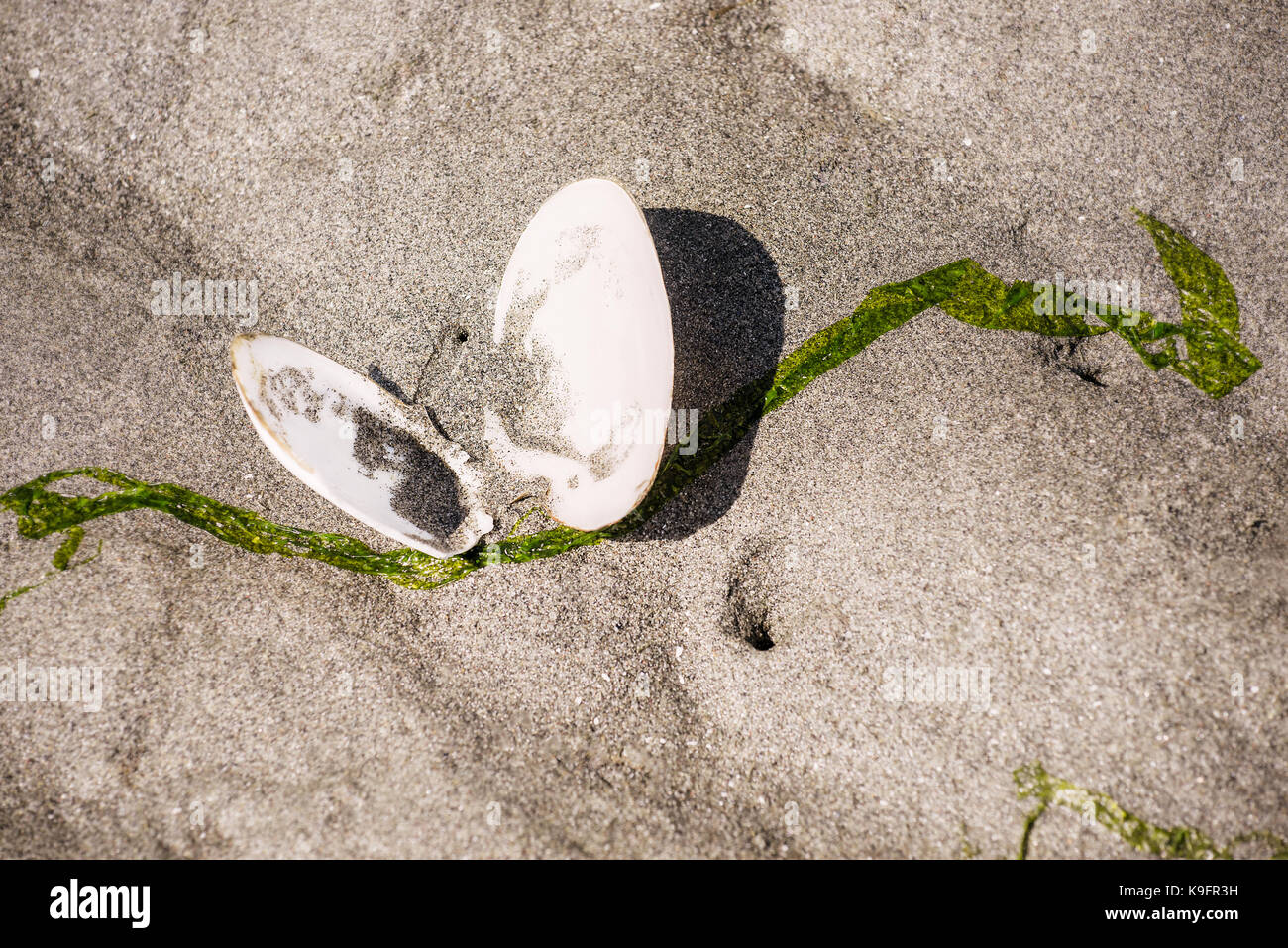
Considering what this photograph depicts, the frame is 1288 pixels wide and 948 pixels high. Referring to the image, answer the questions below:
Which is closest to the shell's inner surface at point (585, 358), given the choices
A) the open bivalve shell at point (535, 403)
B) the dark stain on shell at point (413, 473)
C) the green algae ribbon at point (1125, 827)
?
the open bivalve shell at point (535, 403)

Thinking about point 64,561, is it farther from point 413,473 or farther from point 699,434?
point 699,434

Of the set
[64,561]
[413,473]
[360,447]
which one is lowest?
[64,561]

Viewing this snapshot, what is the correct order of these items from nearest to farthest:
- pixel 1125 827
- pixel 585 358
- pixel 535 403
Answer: pixel 1125 827 → pixel 585 358 → pixel 535 403

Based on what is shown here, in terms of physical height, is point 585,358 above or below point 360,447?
above

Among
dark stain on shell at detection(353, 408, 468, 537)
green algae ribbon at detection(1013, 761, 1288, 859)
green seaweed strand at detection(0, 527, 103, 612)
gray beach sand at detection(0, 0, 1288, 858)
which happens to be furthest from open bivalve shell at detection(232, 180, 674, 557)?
green algae ribbon at detection(1013, 761, 1288, 859)

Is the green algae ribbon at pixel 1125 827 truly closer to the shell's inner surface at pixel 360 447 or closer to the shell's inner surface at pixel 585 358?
the shell's inner surface at pixel 585 358

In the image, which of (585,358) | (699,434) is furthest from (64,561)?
(699,434)
